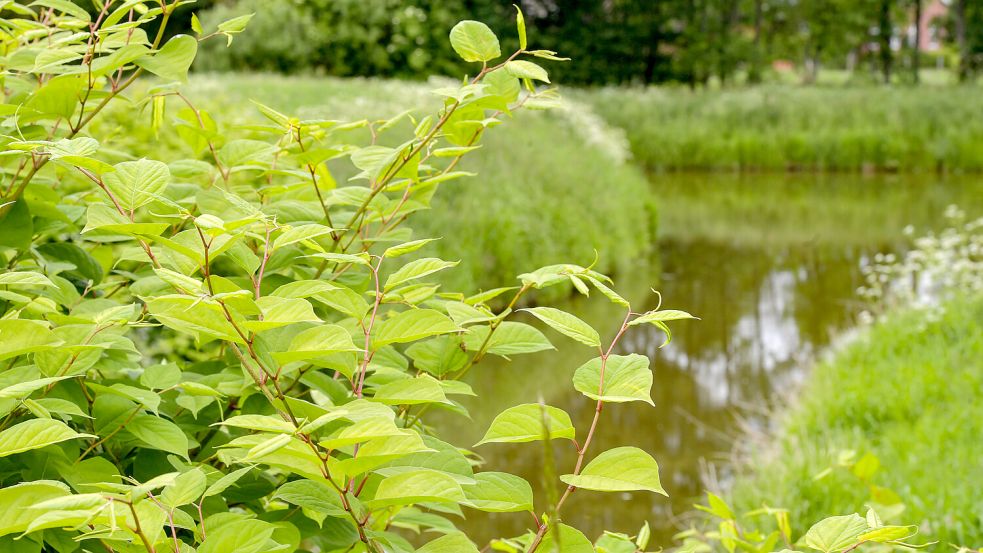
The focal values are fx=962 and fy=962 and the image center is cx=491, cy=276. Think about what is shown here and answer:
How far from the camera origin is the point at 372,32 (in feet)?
55.4

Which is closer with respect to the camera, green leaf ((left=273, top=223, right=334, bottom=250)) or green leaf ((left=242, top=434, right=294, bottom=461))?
green leaf ((left=242, top=434, right=294, bottom=461))

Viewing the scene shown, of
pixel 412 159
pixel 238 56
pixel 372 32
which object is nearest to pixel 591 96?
pixel 372 32

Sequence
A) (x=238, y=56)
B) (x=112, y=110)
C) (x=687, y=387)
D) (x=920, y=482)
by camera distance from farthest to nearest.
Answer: (x=238, y=56), (x=687, y=387), (x=112, y=110), (x=920, y=482)

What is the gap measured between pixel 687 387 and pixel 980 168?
10764mm

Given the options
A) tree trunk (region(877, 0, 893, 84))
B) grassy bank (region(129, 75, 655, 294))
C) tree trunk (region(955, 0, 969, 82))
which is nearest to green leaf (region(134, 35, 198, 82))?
grassy bank (region(129, 75, 655, 294))

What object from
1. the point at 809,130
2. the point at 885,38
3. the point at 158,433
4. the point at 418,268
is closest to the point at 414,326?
the point at 418,268

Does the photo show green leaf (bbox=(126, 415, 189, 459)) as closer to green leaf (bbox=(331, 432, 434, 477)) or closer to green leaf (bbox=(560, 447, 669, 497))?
green leaf (bbox=(331, 432, 434, 477))

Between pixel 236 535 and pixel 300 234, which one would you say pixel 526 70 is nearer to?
pixel 300 234

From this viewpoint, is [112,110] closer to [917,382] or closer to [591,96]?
[917,382]

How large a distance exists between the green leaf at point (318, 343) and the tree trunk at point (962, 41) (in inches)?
885

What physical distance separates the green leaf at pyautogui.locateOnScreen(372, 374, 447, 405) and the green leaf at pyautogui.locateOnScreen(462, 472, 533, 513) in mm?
86

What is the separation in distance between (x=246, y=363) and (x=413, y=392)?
0.51 feet

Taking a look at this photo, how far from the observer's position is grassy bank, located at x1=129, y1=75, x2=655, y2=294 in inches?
242

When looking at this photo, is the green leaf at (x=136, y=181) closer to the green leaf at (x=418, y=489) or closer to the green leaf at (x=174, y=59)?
the green leaf at (x=174, y=59)
